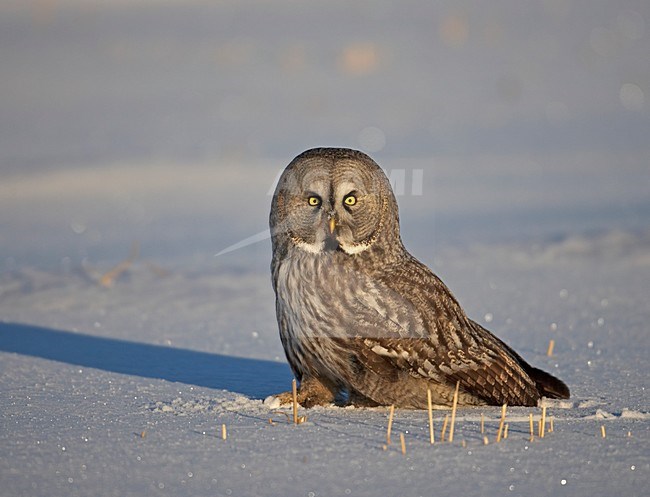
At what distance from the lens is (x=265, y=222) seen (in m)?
10.3

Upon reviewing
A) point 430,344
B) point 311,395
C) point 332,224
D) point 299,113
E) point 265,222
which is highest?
point 299,113

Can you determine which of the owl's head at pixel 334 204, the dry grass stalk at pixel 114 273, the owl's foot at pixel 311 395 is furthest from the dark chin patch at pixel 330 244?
the dry grass stalk at pixel 114 273

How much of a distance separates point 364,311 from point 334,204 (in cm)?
44

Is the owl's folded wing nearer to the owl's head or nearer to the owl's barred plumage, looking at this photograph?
the owl's barred plumage

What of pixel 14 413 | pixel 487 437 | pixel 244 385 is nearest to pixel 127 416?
pixel 14 413

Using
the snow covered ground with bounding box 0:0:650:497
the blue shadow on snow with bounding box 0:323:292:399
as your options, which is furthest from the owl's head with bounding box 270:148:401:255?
the blue shadow on snow with bounding box 0:323:292:399

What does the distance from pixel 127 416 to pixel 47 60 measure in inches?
551

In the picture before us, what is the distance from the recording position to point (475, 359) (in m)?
4.70

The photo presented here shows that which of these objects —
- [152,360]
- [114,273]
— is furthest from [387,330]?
[114,273]

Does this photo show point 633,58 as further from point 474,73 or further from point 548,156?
point 548,156

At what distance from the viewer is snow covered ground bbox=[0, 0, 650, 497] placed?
386cm

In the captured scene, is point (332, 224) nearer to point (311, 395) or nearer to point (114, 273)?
point (311, 395)

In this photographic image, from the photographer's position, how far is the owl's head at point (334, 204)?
4.69m

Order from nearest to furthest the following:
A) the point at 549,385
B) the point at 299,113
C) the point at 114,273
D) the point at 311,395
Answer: the point at 311,395 < the point at 549,385 < the point at 114,273 < the point at 299,113
